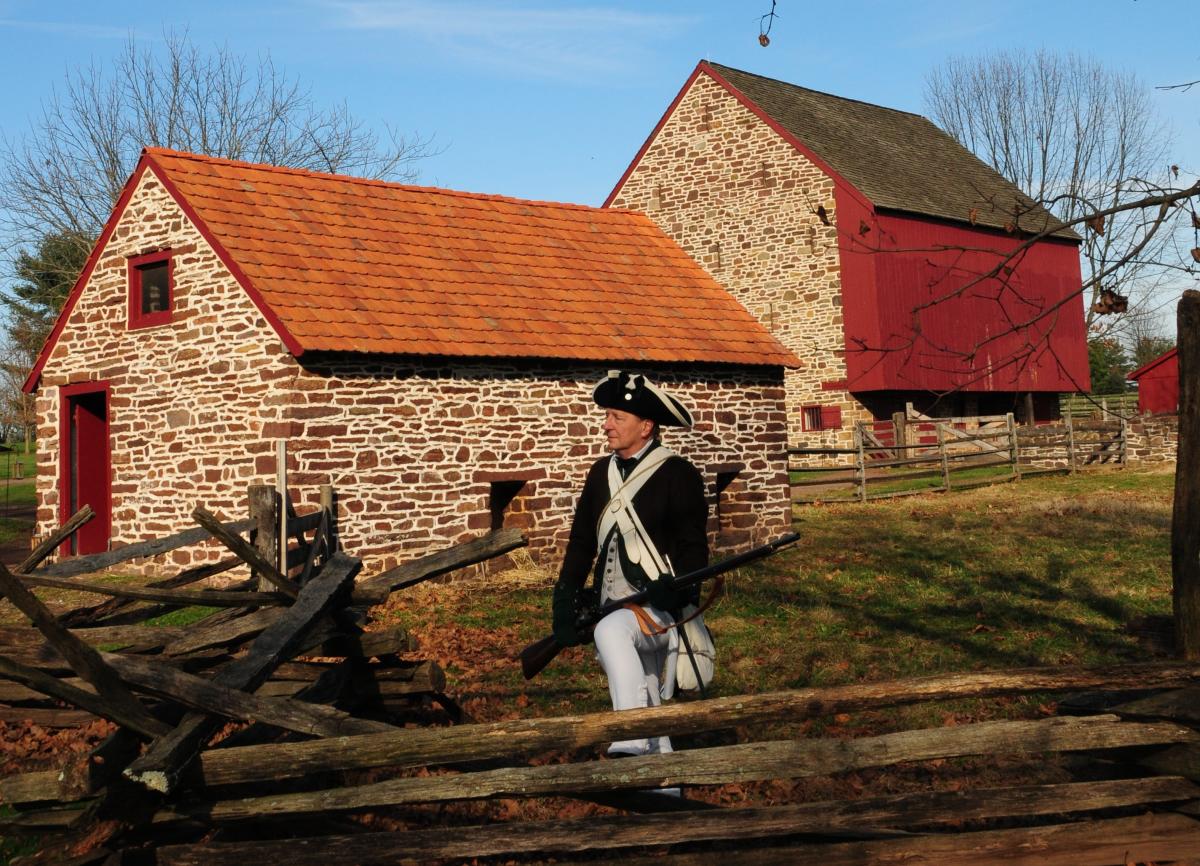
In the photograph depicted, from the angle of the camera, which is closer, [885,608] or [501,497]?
[885,608]

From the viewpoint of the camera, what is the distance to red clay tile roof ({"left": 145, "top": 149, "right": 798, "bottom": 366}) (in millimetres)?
14070

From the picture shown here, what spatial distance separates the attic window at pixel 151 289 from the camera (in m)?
14.9

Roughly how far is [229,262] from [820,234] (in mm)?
16680


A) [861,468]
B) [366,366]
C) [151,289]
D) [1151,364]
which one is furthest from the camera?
[1151,364]

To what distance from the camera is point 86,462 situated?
16.4 m

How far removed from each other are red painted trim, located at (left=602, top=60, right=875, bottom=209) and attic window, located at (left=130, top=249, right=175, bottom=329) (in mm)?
16358

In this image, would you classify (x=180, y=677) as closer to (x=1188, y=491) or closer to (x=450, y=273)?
(x=1188, y=491)

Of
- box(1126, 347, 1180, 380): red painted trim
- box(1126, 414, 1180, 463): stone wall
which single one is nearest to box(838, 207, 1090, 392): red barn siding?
box(1126, 414, 1180, 463): stone wall

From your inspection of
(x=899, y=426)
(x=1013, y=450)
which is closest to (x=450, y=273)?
(x=1013, y=450)

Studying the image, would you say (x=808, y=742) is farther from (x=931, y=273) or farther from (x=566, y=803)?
(x=931, y=273)

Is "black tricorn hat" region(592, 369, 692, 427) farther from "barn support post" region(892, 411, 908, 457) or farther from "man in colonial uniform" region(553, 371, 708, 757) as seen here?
"barn support post" region(892, 411, 908, 457)

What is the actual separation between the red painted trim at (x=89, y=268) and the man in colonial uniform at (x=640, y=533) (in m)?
11.1

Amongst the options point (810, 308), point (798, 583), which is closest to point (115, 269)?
point (798, 583)

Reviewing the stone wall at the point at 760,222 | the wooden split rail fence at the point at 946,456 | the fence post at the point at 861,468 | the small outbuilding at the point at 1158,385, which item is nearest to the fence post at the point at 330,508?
the wooden split rail fence at the point at 946,456
